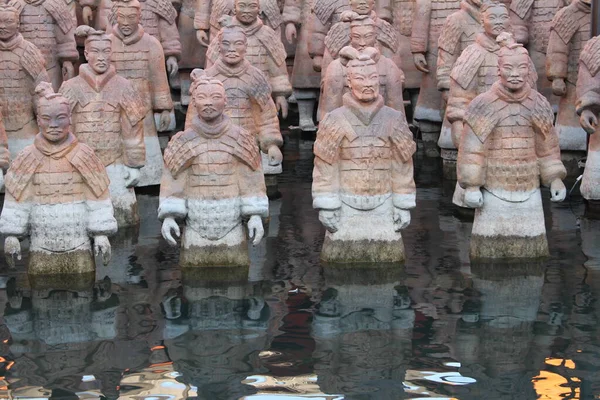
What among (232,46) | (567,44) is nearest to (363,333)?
(232,46)

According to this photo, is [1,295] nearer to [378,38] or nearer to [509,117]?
[509,117]

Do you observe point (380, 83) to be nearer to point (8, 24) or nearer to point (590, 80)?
point (590, 80)

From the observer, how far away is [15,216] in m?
9.36

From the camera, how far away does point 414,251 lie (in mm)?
10375

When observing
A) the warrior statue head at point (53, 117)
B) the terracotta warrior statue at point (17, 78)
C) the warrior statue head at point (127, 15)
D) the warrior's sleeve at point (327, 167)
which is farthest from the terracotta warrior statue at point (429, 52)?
the warrior statue head at point (53, 117)

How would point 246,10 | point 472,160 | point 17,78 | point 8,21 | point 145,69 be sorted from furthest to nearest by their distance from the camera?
point 145,69 → point 246,10 → point 17,78 → point 8,21 → point 472,160

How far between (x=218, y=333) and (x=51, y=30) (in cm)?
507

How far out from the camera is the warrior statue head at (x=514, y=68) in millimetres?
9633

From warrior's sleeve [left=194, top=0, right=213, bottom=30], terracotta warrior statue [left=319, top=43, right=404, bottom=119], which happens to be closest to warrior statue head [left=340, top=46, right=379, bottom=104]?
terracotta warrior statue [left=319, top=43, right=404, bottom=119]

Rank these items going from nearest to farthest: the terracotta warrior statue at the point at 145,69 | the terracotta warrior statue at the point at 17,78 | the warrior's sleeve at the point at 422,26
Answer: the terracotta warrior statue at the point at 17,78 → the terracotta warrior statue at the point at 145,69 → the warrior's sleeve at the point at 422,26

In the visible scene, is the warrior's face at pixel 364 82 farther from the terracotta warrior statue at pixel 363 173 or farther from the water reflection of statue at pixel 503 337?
the water reflection of statue at pixel 503 337

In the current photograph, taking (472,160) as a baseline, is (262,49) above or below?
above

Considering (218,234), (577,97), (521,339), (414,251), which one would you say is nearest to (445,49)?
(577,97)

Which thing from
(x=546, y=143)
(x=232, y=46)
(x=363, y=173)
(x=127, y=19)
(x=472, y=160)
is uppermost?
(x=127, y=19)
